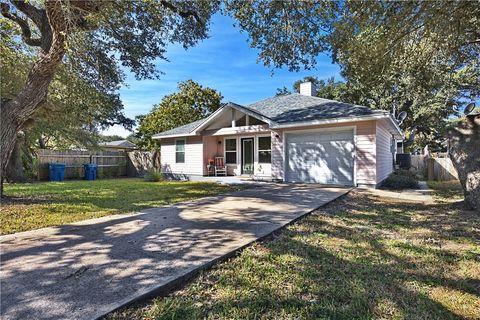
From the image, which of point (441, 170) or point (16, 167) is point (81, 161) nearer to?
point (16, 167)

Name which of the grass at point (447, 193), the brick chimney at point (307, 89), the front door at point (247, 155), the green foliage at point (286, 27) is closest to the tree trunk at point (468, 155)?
the grass at point (447, 193)

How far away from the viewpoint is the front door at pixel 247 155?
13.9m

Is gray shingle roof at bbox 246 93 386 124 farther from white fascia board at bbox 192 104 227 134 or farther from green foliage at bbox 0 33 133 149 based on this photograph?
green foliage at bbox 0 33 133 149

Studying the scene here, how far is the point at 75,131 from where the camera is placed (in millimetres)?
13305

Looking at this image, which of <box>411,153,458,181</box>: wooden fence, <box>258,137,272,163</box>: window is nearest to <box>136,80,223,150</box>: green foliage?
<box>258,137,272,163</box>: window

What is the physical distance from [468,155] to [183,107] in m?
19.2

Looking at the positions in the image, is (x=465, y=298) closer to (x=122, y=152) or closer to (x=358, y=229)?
(x=358, y=229)

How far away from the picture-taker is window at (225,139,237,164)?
14.7 metres

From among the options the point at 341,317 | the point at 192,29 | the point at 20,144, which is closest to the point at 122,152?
the point at 20,144

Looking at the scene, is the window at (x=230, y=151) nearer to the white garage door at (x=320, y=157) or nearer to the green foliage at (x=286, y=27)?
the white garage door at (x=320, y=157)

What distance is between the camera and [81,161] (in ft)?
54.6

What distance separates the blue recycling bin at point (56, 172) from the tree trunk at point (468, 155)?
58.7 feet

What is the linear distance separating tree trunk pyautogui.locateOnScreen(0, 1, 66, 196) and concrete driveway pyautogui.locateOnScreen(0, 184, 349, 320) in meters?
2.88

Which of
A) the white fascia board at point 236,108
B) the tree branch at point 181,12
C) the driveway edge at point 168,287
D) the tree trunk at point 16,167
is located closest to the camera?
the driveway edge at point 168,287
